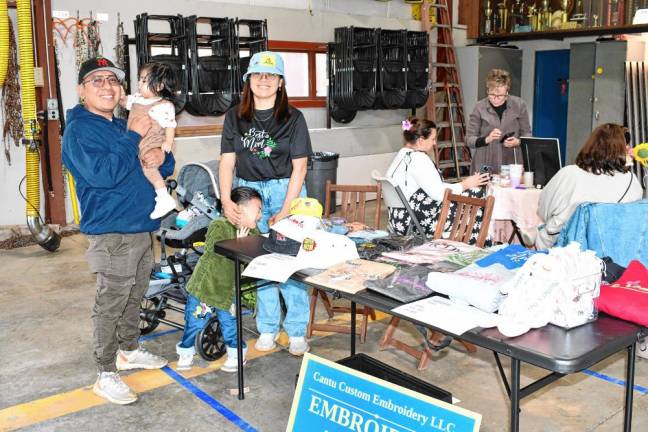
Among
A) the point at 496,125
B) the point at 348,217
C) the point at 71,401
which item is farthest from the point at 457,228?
the point at 71,401

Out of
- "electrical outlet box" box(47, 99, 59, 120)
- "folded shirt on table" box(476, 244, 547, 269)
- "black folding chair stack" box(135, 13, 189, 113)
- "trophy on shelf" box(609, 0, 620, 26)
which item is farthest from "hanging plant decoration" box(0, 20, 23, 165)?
"trophy on shelf" box(609, 0, 620, 26)

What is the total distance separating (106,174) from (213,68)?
4618 millimetres

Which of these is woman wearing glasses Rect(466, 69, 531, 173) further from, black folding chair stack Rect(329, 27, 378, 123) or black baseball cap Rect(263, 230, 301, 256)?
black folding chair stack Rect(329, 27, 378, 123)

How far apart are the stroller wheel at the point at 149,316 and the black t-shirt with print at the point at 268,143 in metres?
1.13

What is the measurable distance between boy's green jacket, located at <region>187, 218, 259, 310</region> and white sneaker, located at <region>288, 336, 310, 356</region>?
1.91ft

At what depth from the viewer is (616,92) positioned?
29.9 feet

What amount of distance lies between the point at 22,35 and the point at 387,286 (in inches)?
221

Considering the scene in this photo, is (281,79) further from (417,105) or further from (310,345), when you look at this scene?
(417,105)

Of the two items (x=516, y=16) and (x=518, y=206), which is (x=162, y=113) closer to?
(x=518, y=206)

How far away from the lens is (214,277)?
11.0 ft

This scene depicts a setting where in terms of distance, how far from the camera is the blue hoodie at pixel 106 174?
2953 mm

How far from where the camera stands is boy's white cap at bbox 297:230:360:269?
281cm

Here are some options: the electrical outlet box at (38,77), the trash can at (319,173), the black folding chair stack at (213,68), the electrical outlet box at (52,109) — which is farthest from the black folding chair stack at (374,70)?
the electrical outlet box at (38,77)

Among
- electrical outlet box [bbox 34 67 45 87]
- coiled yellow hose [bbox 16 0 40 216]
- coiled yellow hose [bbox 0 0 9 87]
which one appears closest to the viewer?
coiled yellow hose [bbox 0 0 9 87]
